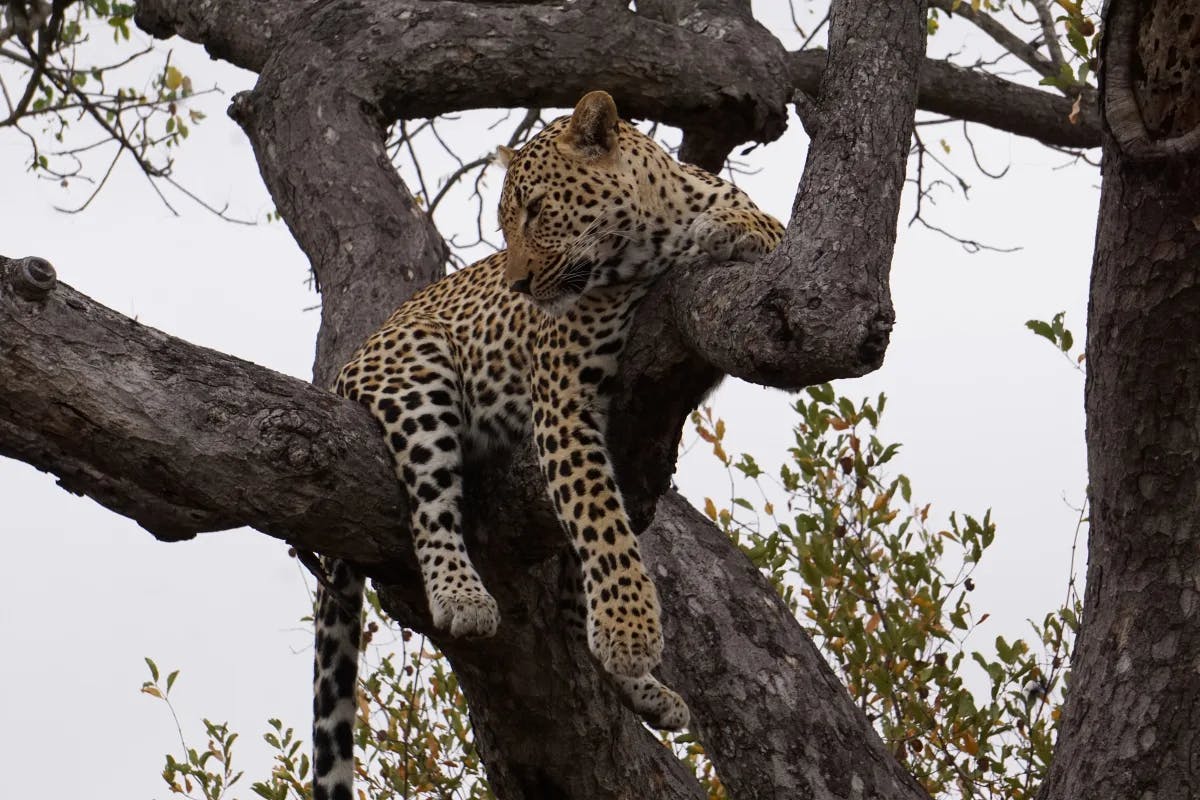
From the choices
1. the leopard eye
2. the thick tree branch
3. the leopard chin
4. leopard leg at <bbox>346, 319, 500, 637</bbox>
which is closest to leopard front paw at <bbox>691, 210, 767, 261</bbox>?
→ the leopard chin

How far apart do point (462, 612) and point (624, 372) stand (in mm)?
827

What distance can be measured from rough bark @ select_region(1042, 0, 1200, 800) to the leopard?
1.03 m

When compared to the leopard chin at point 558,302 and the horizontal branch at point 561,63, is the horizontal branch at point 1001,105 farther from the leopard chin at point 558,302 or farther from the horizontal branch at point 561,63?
the leopard chin at point 558,302

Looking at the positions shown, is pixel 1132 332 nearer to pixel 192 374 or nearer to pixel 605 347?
pixel 605 347

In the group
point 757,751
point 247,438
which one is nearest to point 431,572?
point 247,438

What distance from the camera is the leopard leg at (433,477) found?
466cm

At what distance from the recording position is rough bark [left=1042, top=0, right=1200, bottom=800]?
3727mm

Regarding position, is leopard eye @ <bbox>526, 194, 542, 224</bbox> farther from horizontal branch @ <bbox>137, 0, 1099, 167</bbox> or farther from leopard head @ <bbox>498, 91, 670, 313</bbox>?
horizontal branch @ <bbox>137, 0, 1099, 167</bbox>

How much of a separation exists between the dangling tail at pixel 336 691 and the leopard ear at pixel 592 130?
1605 mm

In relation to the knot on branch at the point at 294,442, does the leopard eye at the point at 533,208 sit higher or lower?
higher

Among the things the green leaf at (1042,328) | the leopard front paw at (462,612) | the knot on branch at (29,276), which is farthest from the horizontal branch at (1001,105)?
the knot on branch at (29,276)

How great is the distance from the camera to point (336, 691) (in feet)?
17.5

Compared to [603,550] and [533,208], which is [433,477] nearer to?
[603,550]

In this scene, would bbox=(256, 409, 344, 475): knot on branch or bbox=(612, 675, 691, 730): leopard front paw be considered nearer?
bbox=(256, 409, 344, 475): knot on branch
